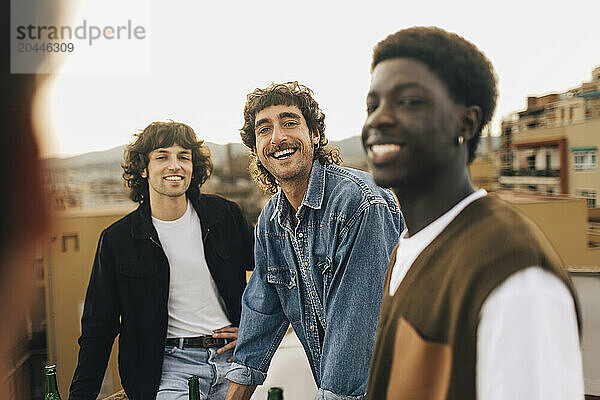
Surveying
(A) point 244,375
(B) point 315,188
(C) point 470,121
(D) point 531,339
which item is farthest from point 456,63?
(A) point 244,375

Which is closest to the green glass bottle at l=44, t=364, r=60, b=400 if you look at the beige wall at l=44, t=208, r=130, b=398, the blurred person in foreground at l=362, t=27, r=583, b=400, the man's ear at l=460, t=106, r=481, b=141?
the beige wall at l=44, t=208, r=130, b=398

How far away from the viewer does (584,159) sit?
2.21 m

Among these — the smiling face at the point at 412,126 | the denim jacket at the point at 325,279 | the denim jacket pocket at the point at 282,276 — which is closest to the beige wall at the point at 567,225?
the denim jacket at the point at 325,279

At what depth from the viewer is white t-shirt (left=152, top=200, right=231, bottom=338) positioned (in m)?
2.29

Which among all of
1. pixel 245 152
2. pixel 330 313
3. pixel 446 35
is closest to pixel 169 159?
pixel 245 152

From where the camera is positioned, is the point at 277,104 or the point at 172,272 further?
the point at 172,272

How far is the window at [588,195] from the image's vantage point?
220cm

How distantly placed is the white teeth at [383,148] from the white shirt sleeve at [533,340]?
1.13 ft

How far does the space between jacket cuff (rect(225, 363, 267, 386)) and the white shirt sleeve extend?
4.30 ft

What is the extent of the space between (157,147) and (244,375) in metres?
0.89

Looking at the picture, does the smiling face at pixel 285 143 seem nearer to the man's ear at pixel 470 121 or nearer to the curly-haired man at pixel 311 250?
the curly-haired man at pixel 311 250

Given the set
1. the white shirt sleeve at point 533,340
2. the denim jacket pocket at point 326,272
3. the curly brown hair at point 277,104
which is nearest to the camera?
the white shirt sleeve at point 533,340

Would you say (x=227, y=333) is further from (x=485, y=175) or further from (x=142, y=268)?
(x=485, y=175)

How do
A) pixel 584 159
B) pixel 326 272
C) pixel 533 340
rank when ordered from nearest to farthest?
pixel 533 340
pixel 326 272
pixel 584 159
